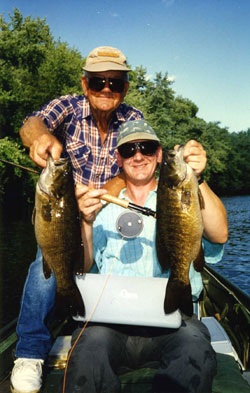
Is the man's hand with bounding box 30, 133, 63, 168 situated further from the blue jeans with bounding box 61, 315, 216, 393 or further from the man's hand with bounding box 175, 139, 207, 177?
the blue jeans with bounding box 61, 315, 216, 393

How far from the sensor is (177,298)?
2549 millimetres

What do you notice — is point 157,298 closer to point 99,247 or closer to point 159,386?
point 159,386

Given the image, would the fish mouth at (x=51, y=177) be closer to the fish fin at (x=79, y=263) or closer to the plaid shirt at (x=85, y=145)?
the fish fin at (x=79, y=263)

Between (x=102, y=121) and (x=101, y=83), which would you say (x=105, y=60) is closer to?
(x=101, y=83)

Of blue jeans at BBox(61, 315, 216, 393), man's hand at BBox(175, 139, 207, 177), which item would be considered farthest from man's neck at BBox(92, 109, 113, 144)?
blue jeans at BBox(61, 315, 216, 393)

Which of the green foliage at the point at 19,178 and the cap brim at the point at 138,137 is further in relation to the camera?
the green foliage at the point at 19,178

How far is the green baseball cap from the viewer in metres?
3.23

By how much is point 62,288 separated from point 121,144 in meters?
1.44

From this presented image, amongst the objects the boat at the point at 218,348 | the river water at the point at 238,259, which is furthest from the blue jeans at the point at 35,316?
the river water at the point at 238,259

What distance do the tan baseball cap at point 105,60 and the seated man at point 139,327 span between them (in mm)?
888

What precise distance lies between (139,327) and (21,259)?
470 inches

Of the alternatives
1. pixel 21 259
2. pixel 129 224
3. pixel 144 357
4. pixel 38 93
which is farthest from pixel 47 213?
pixel 38 93

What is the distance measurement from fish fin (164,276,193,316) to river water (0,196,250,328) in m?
6.88

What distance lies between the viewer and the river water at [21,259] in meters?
9.85
